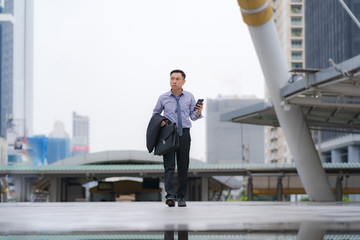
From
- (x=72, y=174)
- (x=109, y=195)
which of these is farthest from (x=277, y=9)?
(x=72, y=174)

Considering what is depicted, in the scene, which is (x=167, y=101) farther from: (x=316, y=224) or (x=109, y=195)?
(x=109, y=195)

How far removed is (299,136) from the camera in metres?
23.3

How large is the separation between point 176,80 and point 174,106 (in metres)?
0.40

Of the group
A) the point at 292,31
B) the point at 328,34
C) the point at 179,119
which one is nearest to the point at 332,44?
the point at 328,34

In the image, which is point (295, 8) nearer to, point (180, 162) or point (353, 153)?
point (353, 153)

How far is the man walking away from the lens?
356 inches

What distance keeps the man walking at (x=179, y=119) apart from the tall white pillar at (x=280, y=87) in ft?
38.1

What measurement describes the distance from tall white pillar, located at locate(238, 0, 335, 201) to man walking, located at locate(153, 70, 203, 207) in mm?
11626

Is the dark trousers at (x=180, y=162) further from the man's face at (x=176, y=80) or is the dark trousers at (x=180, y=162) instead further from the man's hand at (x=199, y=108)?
the man's face at (x=176, y=80)

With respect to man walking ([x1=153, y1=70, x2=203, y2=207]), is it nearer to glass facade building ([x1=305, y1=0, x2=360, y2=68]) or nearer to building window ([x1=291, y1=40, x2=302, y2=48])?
glass facade building ([x1=305, y1=0, x2=360, y2=68])

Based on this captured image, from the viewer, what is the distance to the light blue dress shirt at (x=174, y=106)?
9167 mm

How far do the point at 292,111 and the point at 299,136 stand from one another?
1.00 meters

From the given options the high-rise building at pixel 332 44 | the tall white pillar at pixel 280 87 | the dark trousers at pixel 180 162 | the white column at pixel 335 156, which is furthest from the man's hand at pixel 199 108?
the white column at pixel 335 156

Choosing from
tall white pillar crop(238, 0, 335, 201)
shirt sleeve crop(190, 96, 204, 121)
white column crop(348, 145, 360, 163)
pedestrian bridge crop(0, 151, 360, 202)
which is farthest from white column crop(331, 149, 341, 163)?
shirt sleeve crop(190, 96, 204, 121)
